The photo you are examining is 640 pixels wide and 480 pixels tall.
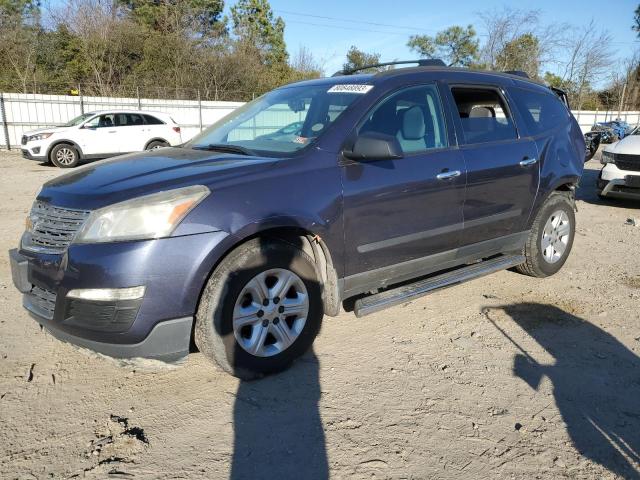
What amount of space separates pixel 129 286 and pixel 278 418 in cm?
103

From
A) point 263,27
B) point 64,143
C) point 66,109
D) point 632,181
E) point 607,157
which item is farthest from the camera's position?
point 263,27

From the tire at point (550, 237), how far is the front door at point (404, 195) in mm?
1227

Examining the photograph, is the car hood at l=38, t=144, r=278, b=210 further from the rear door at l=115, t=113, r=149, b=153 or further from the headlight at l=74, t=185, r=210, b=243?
the rear door at l=115, t=113, r=149, b=153

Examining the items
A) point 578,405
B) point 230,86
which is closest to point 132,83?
point 230,86

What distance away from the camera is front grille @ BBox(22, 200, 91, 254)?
2.63 m

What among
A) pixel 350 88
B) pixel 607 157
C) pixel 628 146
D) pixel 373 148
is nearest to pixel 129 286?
pixel 373 148

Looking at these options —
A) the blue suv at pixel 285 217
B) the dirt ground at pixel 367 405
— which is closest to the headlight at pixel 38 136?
the dirt ground at pixel 367 405

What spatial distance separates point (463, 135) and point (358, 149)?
1.20 meters

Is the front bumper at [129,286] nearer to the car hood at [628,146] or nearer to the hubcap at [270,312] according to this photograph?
the hubcap at [270,312]

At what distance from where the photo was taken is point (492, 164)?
4.00 meters

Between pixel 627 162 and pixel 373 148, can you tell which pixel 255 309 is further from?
pixel 627 162

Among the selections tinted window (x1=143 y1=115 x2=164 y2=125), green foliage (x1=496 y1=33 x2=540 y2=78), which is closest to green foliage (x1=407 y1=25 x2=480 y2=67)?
green foliage (x1=496 y1=33 x2=540 y2=78)

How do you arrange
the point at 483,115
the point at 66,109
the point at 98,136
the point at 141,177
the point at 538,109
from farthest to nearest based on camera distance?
the point at 66,109, the point at 98,136, the point at 538,109, the point at 483,115, the point at 141,177

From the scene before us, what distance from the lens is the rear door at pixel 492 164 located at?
12.8 feet
